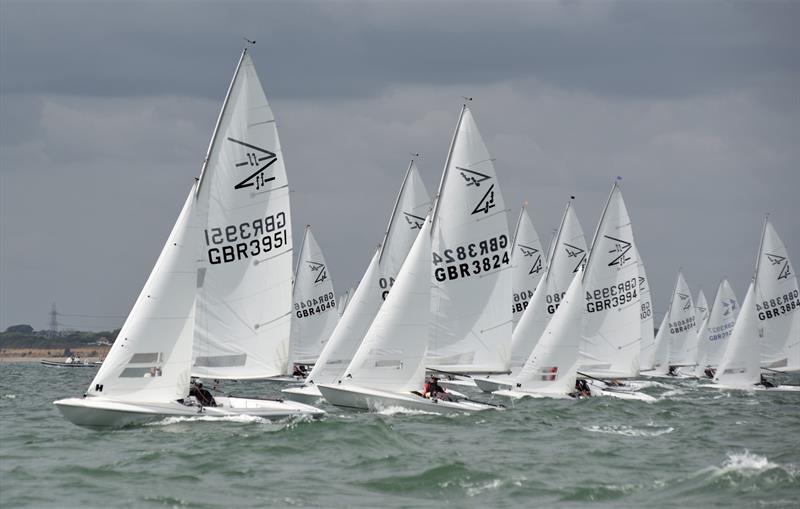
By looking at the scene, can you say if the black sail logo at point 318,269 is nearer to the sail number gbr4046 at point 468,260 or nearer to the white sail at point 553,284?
the white sail at point 553,284

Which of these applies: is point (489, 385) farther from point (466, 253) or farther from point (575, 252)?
point (466, 253)

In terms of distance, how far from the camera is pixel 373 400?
31.6m

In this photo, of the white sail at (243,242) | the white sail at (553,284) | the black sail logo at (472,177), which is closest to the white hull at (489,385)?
the white sail at (553,284)

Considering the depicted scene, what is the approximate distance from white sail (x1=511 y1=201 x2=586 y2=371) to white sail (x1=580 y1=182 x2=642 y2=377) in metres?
1.95

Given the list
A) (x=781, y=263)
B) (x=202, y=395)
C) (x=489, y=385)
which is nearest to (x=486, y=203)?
(x=202, y=395)

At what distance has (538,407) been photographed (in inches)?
1484

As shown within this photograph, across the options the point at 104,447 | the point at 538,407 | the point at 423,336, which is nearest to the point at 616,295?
the point at 538,407

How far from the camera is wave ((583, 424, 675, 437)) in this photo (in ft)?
99.9

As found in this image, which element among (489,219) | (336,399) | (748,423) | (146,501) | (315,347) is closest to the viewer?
(146,501)

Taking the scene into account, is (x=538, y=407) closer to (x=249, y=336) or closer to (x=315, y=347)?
(x=249, y=336)

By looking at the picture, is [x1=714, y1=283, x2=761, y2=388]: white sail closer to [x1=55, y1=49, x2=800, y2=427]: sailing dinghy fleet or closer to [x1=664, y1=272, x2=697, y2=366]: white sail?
[x1=55, y1=49, x2=800, y2=427]: sailing dinghy fleet

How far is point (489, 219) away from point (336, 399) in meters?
8.99

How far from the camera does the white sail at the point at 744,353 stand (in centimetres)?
5209

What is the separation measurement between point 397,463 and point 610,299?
26569 mm
